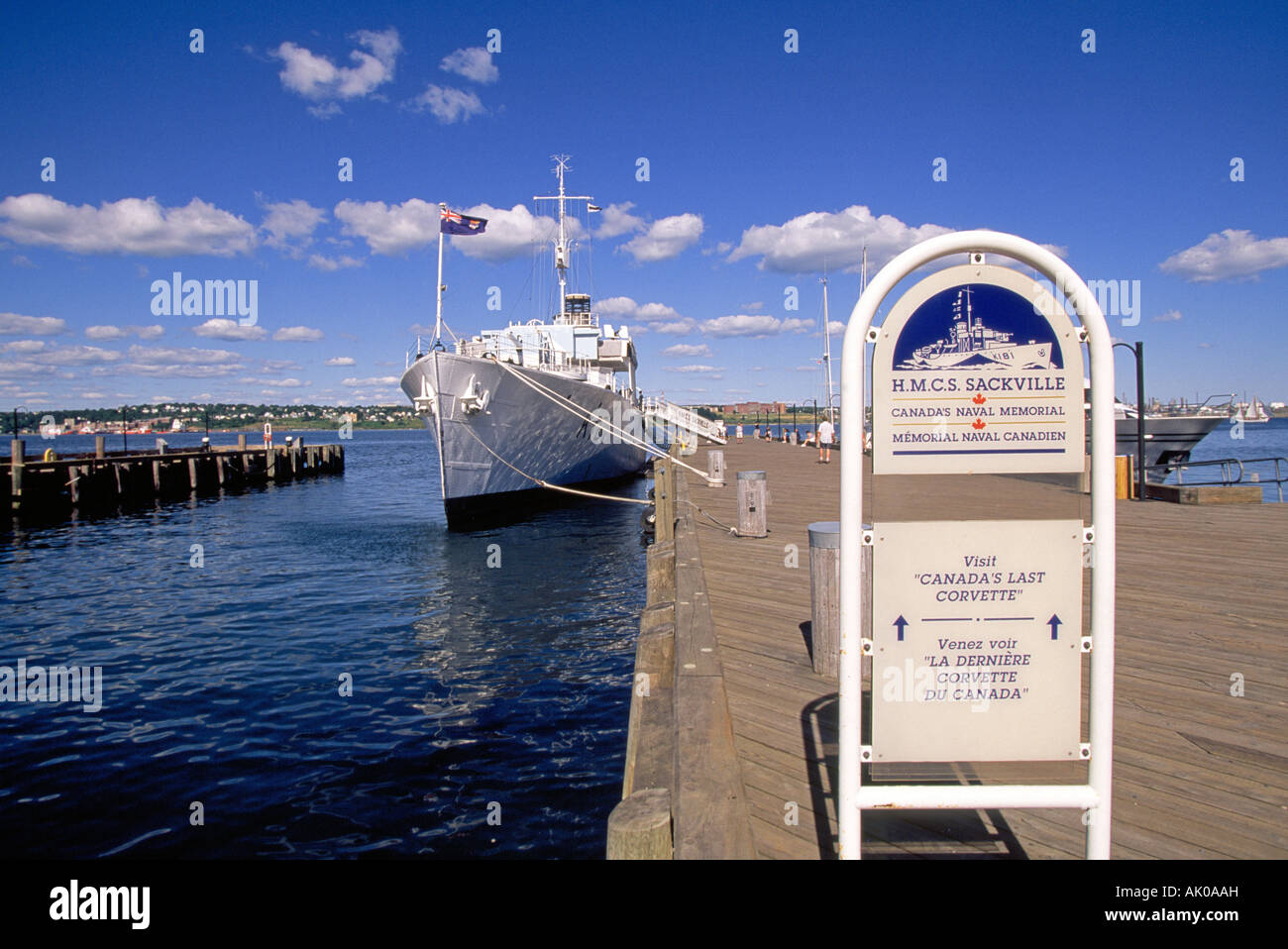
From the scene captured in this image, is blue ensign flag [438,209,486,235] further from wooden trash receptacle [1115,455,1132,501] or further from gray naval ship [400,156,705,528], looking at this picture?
wooden trash receptacle [1115,455,1132,501]

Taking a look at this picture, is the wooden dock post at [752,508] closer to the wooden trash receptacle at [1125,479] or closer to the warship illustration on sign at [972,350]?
the warship illustration on sign at [972,350]

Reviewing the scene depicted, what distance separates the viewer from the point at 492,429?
2322cm

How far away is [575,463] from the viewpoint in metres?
29.4

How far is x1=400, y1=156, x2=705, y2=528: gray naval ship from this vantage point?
21.8 m

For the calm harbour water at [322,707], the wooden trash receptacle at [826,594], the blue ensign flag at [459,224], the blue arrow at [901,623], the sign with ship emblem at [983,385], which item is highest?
the blue ensign flag at [459,224]

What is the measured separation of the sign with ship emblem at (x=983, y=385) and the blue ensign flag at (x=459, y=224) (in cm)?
2036

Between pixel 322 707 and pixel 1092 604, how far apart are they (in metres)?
7.79

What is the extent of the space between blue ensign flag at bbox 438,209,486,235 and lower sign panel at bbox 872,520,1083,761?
2058 cm

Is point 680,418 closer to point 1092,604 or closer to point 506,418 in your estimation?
point 506,418

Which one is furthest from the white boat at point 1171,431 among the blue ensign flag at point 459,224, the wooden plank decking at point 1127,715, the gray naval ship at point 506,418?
the blue ensign flag at point 459,224

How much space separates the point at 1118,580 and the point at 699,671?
4657 millimetres

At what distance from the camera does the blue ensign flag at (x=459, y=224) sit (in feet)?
67.9

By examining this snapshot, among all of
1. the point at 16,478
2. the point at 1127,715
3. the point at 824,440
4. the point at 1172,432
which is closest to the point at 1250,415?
the point at 1172,432
